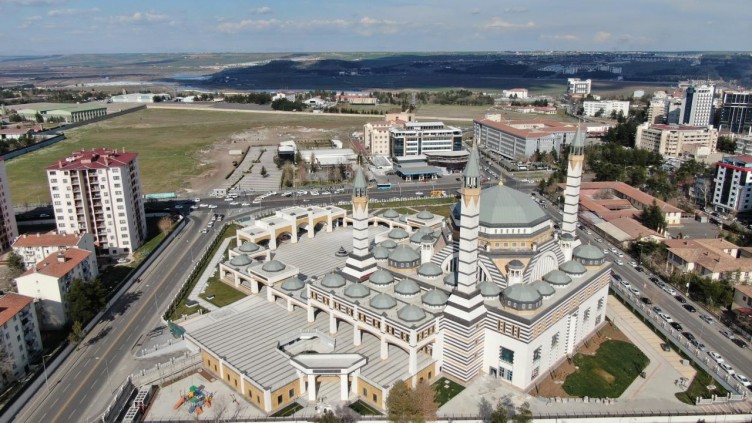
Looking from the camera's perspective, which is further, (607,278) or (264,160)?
(264,160)

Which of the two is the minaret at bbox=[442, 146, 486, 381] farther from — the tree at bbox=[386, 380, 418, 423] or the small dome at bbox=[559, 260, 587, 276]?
the small dome at bbox=[559, 260, 587, 276]

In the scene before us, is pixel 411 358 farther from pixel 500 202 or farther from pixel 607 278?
pixel 607 278

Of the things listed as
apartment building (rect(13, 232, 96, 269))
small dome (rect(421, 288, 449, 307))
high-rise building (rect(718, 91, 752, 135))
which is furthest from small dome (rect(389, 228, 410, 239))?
high-rise building (rect(718, 91, 752, 135))

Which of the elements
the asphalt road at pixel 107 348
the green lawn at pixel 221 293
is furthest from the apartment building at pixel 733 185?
the asphalt road at pixel 107 348

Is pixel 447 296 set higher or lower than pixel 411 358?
higher

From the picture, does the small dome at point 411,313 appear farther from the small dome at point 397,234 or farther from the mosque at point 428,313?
the small dome at point 397,234

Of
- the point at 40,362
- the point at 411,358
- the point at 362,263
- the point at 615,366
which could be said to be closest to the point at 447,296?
the point at 411,358
